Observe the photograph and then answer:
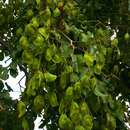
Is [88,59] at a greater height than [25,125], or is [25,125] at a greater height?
[88,59]

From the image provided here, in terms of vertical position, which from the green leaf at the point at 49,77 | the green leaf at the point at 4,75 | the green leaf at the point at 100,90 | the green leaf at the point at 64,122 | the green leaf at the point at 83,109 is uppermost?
the green leaf at the point at 4,75

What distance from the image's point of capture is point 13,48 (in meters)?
3.00

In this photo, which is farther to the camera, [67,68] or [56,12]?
[56,12]

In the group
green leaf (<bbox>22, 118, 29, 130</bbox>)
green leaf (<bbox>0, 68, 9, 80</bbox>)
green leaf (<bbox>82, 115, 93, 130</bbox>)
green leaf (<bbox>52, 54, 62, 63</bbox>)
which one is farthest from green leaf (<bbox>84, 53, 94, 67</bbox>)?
green leaf (<bbox>0, 68, 9, 80</bbox>)

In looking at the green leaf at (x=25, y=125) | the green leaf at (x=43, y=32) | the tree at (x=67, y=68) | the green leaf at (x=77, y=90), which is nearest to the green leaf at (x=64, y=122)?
the tree at (x=67, y=68)

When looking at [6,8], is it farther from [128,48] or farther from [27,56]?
[27,56]

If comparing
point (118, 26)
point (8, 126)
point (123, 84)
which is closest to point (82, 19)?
point (118, 26)

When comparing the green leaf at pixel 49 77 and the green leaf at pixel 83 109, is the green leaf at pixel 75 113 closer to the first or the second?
the green leaf at pixel 83 109

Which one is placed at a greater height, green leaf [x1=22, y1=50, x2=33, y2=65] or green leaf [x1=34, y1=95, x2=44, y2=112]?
Answer: green leaf [x1=22, y1=50, x2=33, y2=65]

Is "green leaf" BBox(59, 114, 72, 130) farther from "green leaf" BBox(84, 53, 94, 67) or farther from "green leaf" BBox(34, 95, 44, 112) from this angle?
"green leaf" BBox(84, 53, 94, 67)

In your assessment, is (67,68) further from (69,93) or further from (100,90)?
(100,90)

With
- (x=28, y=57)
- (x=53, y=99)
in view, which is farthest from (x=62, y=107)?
(x=28, y=57)

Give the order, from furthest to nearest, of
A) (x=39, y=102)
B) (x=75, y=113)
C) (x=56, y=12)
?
1. (x=56, y=12)
2. (x=39, y=102)
3. (x=75, y=113)

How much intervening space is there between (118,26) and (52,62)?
86cm
